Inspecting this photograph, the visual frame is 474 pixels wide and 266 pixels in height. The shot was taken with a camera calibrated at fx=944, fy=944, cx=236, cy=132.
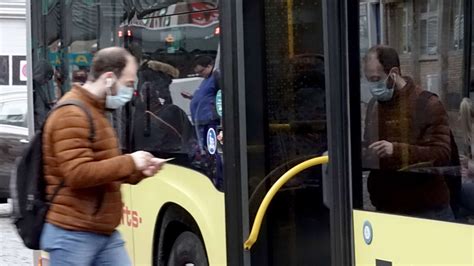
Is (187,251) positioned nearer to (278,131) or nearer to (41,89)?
(278,131)

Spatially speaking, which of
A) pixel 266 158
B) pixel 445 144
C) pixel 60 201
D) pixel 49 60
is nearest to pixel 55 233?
pixel 60 201

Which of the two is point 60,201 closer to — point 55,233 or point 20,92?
point 55,233

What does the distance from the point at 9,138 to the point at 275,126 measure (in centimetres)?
882

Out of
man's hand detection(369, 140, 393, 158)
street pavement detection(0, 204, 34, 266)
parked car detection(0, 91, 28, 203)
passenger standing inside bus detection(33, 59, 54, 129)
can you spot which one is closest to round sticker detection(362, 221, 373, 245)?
man's hand detection(369, 140, 393, 158)

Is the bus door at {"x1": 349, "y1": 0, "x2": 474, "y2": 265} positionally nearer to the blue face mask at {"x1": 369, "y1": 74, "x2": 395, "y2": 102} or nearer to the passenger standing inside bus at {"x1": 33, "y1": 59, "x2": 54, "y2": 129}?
the blue face mask at {"x1": 369, "y1": 74, "x2": 395, "y2": 102}

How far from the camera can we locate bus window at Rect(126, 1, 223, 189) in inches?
203

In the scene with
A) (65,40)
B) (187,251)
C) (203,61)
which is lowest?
(187,251)

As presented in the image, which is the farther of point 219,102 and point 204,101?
point 204,101

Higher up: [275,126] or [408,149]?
[275,126]

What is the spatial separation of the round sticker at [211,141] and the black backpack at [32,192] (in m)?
1.22

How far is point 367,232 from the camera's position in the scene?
4.27m

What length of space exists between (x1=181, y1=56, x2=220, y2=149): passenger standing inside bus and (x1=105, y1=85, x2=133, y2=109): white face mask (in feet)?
3.14

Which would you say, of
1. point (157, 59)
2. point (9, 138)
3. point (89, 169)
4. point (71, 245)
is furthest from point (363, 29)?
point (9, 138)

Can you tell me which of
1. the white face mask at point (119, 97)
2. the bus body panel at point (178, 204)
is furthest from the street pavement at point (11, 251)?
the white face mask at point (119, 97)
